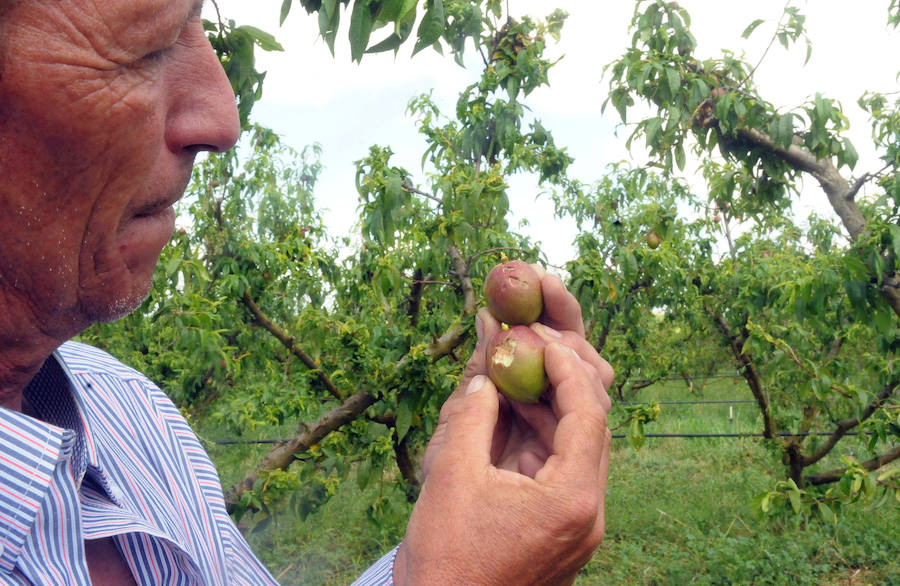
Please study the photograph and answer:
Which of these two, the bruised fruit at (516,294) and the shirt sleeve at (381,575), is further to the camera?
the bruised fruit at (516,294)

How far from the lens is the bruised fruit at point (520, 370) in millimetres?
1295

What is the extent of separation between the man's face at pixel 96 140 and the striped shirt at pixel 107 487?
0.17 meters

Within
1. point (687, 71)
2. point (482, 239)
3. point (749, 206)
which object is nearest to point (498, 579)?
point (482, 239)

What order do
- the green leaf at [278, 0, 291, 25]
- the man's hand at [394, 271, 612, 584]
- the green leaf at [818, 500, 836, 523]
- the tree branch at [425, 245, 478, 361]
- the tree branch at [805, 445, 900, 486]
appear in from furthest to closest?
the tree branch at [805, 445, 900, 486] < the green leaf at [818, 500, 836, 523] < the tree branch at [425, 245, 478, 361] < the green leaf at [278, 0, 291, 25] < the man's hand at [394, 271, 612, 584]

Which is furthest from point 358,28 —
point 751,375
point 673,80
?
point 751,375

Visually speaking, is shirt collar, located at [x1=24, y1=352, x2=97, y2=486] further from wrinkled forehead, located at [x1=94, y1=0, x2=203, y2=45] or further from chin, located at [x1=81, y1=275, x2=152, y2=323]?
A: wrinkled forehead, located at [x1=94, y1=0, x2=203, y2=45]

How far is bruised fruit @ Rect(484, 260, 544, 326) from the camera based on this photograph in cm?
151

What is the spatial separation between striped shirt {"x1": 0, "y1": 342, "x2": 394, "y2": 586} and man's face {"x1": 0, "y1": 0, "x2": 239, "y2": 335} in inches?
6.7

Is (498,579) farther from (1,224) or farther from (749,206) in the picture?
(749,206)

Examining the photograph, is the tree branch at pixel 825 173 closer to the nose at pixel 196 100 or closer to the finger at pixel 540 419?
the finger at pixel 540 419

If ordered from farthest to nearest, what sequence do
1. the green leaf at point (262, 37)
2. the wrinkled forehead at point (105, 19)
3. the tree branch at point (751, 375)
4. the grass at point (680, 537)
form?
the tree branch at point (751, 375)
the grass at point (680, 537)
the green leaf at point (262, 37)
the wrinkled forehead at point (105, 19)

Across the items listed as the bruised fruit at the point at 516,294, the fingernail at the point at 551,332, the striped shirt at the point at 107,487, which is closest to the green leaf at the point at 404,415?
the bruised fruit at the point at 516,294

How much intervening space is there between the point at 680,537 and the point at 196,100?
4.74 m

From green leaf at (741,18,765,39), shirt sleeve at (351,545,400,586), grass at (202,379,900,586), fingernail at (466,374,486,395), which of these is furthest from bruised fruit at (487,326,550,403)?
green leaf at (741,18,765,39)
